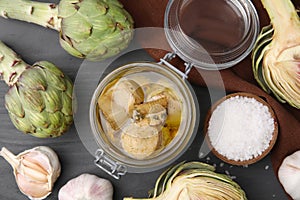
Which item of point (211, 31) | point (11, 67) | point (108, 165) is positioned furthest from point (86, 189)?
point (211, 31)

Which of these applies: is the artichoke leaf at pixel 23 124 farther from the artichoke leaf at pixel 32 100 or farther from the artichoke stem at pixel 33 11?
the artichoke stem at pixel 33 11

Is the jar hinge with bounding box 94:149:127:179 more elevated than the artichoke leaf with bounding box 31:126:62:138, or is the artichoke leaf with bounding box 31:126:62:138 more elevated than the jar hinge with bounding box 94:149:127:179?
the artichoke leaf with bounding box 31:126:62:138

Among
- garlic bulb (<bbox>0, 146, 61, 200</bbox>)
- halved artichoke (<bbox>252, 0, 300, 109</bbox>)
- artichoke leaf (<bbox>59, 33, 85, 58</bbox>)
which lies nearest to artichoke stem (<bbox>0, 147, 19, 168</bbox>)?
garlic bulb (<bbox>0, 146, 61, 200</bbox>)

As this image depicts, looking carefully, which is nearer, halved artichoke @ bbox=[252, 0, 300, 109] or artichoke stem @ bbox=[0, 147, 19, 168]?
halved artichoke @ bbox=[252, 0, 300, 109]

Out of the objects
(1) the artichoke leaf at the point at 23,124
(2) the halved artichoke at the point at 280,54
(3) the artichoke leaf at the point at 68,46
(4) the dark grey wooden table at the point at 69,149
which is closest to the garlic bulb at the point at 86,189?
(4) the dark grey wooden table at the point at 69,149

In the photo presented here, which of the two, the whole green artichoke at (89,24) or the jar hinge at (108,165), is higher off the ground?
the whole green artichoke at (89,24)

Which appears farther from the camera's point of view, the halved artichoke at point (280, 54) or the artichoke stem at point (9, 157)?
the artichoke stem at point (9, 157)

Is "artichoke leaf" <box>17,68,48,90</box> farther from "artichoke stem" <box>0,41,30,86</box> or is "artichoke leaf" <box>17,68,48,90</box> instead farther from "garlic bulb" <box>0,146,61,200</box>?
"garlic bulb" <box>0,146,61,200</box>
